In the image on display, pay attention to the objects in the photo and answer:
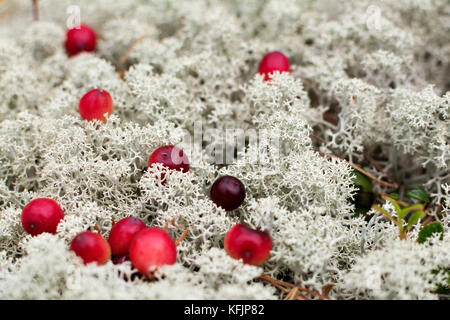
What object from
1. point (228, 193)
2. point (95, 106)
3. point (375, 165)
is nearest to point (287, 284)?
point (228, 193)

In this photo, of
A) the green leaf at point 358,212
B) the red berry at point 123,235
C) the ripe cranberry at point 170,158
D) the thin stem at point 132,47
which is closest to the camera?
the red berry at point 123,235

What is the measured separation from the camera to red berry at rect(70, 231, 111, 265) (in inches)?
59.2

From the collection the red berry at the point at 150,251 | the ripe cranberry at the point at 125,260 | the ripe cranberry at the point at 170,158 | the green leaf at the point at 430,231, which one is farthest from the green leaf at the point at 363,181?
the ripe cranberry at the point at 125,260

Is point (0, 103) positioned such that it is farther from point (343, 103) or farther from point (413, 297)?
point (413, 297)

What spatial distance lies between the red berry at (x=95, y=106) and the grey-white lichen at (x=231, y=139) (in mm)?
62

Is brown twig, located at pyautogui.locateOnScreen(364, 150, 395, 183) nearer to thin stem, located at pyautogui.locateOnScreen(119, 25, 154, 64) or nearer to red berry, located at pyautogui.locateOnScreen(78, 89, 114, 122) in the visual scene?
red berry, located at pyautogui.locateOnScreen(78, 89, 114, 122)

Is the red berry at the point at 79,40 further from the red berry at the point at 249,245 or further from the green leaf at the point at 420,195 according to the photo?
the green leaf at the point at 420,195

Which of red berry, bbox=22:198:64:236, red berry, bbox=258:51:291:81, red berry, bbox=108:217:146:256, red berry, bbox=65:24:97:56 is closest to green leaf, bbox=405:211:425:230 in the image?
red berry, bbox=108:217:146:256

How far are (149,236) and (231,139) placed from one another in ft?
2.73

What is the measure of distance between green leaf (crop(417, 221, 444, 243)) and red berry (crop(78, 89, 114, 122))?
59.6 inches

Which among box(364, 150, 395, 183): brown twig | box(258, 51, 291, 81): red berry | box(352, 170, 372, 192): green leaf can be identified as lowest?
box(352, 170, 372, 192): green leaf

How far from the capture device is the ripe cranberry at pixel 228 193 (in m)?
1.73

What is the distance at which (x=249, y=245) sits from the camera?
1.50 m
